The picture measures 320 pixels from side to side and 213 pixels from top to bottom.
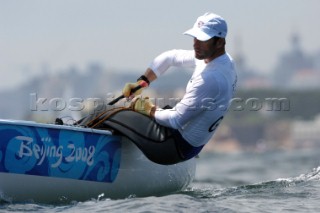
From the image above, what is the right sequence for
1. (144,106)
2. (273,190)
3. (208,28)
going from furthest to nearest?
(273,190)
(144,106)
(208,28)

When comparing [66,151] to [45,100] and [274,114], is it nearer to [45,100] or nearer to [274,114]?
[45,100]

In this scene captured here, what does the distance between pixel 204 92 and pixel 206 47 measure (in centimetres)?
35

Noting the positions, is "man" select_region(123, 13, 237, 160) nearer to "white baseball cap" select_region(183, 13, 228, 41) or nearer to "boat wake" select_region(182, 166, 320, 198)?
"white baseball cap" select_region(183, 13, 228, 41)

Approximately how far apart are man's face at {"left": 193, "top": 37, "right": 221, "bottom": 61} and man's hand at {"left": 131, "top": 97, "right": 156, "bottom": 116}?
0.65 metres

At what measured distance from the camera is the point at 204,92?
6.43 meters

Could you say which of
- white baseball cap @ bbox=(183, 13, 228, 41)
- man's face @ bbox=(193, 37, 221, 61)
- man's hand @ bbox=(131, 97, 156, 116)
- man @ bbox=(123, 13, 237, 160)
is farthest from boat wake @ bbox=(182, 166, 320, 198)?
white baseball cap @ bbox=(183, 13, 228, 41)

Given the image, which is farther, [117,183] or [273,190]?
[273,190]

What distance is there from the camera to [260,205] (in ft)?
21.7

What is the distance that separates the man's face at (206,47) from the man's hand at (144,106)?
2.14 ft

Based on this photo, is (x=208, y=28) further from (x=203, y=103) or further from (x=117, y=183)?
(x=117, y=183)

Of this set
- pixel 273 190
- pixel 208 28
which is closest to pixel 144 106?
pixel 208 28

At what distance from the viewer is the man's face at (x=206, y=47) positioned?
6.46 m

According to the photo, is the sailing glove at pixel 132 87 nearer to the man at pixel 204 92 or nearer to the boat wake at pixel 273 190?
the man at pixel 204 92

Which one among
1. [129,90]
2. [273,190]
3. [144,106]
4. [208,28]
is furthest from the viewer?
[273,190]
